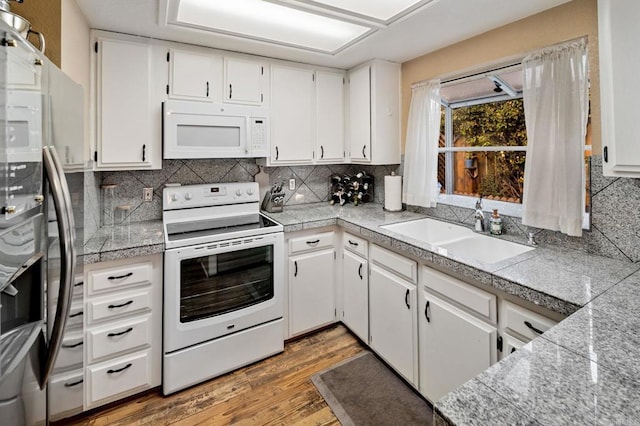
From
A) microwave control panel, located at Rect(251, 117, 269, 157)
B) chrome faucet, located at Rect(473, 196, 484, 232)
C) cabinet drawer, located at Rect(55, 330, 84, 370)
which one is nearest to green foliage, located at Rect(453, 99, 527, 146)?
chrome faucet, located at Rect(473, 196, 484, 232)

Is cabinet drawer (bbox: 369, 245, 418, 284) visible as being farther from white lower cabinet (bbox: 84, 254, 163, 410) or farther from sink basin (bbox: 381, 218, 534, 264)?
white lower cabinet (bbox: 84, 254, 163, 410)

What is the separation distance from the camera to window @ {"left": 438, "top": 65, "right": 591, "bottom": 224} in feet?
7.30

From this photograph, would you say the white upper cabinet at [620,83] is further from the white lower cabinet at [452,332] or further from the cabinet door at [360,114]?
the cabinet door at [360,114]

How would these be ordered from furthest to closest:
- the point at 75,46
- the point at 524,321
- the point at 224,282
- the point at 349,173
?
1. the point at 349,173
2. the point at 224,282
3. the point at 75,46
4. the point at 524,321

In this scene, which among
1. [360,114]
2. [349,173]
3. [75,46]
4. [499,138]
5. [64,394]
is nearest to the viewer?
[64,394]

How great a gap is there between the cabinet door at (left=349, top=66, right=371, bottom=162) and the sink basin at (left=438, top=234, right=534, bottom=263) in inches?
44.5

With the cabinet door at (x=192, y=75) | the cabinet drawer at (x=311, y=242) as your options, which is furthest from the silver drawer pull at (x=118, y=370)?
the cabinet door at (x=192, y=75)

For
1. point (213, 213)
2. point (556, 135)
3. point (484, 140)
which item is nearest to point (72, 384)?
point (213, 213)

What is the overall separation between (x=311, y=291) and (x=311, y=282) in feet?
0.24

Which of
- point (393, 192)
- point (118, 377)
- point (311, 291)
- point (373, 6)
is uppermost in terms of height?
point (373, 6)

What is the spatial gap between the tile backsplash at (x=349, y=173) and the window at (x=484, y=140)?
23cm

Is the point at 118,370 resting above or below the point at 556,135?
below

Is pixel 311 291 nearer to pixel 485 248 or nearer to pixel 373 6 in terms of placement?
pixel 485 248

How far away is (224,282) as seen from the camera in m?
2.20
